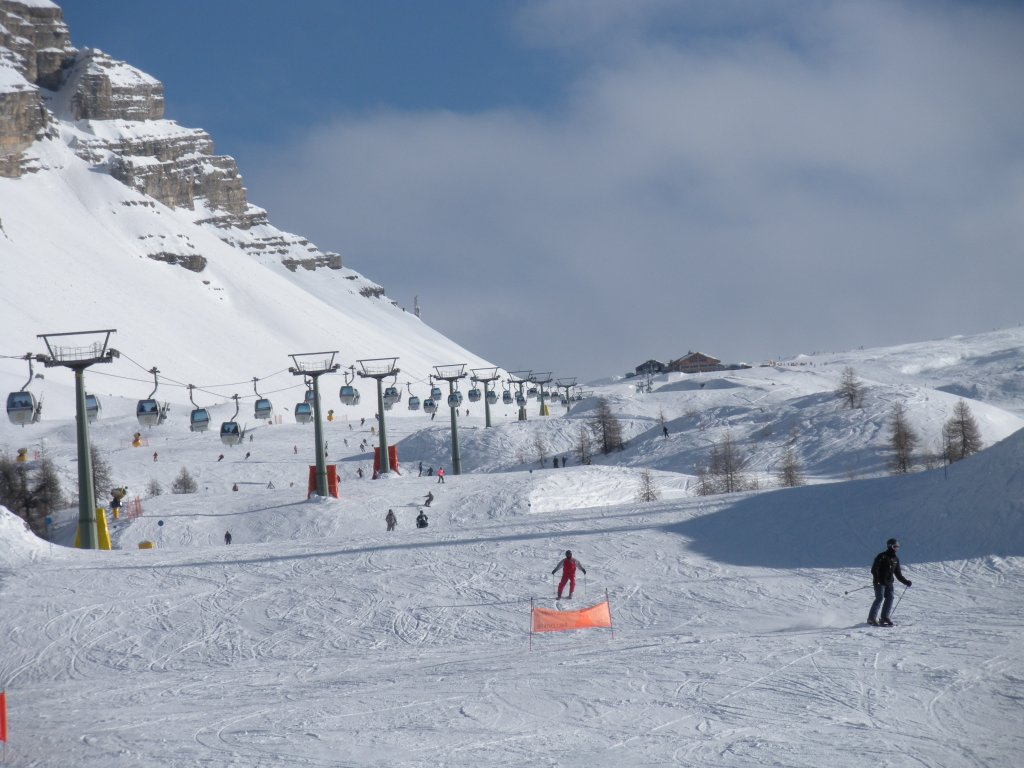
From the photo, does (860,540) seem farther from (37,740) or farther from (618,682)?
(37,740)

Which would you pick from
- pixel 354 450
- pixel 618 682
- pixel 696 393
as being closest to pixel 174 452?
pixel 354 450

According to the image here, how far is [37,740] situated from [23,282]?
12940 cm

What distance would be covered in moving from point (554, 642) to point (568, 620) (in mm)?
784

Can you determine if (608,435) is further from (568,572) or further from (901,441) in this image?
(568,572)

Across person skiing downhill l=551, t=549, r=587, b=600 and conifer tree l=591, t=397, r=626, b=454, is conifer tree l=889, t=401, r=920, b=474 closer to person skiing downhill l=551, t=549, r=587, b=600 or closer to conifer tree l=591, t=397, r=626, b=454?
conifer tree l=591, t=397, r=626, b=454

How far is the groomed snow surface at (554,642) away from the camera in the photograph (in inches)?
397

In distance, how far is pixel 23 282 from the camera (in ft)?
420

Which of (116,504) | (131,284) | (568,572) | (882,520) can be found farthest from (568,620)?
(131,284)

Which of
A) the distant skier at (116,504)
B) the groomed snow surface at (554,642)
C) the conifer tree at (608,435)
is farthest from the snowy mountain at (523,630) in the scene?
the conifer tree at (608,435)

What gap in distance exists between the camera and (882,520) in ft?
70.4

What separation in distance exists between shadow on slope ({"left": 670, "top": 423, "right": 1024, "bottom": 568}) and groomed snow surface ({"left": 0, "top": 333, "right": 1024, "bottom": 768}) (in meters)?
0.07

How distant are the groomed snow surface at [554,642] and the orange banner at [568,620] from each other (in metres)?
0.37

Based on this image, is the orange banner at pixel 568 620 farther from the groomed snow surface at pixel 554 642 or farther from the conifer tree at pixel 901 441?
the conifer tree at pixel 901 441

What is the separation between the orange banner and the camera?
15.6m
